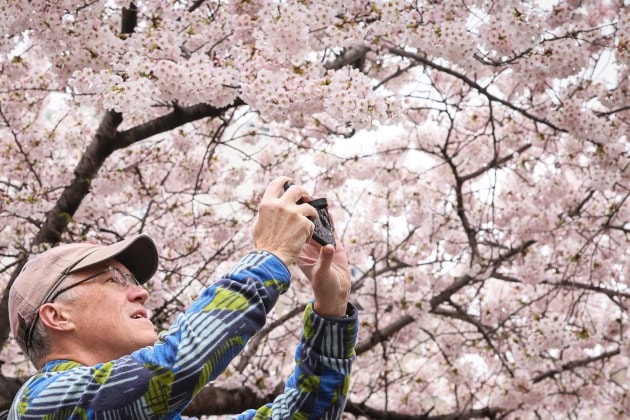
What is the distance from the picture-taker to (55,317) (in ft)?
5.12

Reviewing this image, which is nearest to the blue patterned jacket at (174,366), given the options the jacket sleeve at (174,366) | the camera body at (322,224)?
the jacket sleeve at (174,366)

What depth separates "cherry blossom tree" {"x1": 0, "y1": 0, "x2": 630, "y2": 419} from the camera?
4016 mm

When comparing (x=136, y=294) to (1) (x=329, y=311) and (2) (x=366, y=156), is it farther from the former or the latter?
(2) (x=366, y=156)

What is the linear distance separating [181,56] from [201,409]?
209cm

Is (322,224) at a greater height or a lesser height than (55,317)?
greater

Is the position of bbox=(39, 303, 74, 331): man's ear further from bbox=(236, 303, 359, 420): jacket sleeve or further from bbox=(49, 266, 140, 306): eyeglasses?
bbox=(236, 303, 359, 420): jacket sleeve

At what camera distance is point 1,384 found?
401cm

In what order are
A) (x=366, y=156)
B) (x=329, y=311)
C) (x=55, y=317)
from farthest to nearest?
1. (x=366, y=156)
2. (x=329, y=311)
3. (x=55, y=317)

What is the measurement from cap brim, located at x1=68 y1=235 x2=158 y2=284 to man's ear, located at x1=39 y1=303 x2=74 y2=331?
81 millimetres

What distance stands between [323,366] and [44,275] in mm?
618

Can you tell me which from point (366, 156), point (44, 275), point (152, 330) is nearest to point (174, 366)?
point (152, 330)

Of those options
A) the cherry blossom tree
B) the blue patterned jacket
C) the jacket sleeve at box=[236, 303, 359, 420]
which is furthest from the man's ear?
the cherry blossom tree

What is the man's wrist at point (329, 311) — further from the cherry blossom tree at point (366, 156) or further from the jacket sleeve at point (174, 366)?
the cherry blossom tree at point (366, 156)

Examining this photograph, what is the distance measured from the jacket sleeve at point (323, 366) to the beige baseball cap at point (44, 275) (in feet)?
1.39
